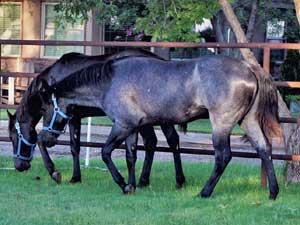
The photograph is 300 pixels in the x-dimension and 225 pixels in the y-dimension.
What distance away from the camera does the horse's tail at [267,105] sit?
8156mm

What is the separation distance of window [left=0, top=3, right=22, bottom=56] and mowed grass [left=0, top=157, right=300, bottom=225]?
1544 cm

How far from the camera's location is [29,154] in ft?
30.7

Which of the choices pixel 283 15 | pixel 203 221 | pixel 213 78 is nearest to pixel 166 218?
pixel 203 221

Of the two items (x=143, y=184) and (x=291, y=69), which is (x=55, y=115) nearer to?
(x=143, y=184)

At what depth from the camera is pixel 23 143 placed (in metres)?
9.33

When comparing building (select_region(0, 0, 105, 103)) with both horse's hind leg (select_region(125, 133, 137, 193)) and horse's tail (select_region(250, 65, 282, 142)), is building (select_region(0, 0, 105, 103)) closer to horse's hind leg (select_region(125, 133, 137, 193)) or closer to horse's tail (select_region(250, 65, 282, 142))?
horse's hind leg (select_region(125, 133, 137, 193))

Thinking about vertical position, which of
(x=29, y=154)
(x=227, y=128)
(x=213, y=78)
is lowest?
(x=29, y=154)

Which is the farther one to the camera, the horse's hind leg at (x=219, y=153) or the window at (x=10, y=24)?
the window at (x=10, y=24)

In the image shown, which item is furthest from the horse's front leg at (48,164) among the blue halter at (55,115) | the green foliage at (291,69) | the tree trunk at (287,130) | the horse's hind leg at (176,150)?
the green foliage at (291,69)

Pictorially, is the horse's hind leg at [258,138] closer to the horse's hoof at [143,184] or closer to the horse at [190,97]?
the horse at [190,97]

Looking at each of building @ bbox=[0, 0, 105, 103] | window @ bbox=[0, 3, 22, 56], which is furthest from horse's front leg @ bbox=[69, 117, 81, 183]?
window @ bbox=[0, 3, 22, 56]

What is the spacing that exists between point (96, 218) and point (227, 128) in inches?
75.9

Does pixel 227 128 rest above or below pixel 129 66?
below

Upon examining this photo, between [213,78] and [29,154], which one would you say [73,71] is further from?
[213,78]
